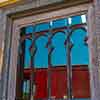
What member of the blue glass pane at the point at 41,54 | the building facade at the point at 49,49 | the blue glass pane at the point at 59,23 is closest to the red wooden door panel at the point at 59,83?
the building facade at the point at 49,49

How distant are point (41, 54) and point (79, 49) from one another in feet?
1.00

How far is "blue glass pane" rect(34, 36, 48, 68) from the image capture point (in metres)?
1.95

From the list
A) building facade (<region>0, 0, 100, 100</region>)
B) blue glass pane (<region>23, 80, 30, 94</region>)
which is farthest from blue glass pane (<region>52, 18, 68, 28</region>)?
blue glass pane (<region>23, 80, 30, 94</region>)

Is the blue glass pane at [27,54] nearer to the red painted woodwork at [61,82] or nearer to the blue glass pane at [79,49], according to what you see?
the red painted woodwork at [61,82]

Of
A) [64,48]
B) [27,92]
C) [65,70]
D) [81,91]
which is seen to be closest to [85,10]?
[64,48]

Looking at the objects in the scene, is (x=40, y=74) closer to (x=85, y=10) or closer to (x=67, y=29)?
(x=67, y=29)

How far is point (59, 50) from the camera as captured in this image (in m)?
1.92

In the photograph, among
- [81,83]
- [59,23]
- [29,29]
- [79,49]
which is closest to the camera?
[81,83]

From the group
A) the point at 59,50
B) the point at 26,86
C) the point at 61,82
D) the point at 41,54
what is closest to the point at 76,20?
the point at 59,50

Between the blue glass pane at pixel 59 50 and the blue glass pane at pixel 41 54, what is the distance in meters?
0.06

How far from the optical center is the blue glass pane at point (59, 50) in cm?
189

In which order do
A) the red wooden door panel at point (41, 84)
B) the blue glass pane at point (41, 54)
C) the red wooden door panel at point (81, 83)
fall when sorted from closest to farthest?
the red wooden door panel at point (81, 83) → the red wooden door panel at point (41, 84) → the blue glass pane at point (41, 54)

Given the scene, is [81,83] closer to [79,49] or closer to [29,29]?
[79,49]

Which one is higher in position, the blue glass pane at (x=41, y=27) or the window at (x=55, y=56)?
the blue glass pane at (x=41, y=27)
